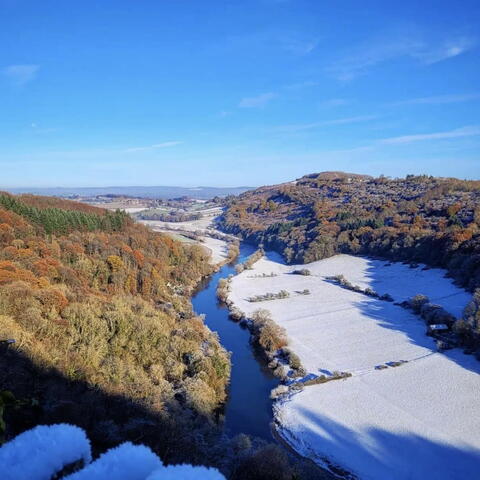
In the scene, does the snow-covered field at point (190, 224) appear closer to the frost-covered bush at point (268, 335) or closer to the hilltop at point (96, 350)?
the hilltop at point (96, 350)

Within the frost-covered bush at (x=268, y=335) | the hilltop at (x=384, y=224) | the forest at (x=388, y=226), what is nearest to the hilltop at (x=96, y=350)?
the frost-covered bush at (x=268, y=335)

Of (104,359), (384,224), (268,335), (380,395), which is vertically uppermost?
(384,224)

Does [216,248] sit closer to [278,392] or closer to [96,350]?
[278,392]

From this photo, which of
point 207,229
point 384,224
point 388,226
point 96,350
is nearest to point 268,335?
point 96,350

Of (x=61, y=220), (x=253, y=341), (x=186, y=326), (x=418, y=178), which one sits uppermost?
(x=418, y=178)

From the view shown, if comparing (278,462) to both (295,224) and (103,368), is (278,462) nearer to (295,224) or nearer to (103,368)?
(103,368)

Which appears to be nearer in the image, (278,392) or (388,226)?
(278,392)

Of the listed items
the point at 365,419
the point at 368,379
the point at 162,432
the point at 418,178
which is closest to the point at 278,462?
the point at 162,432
